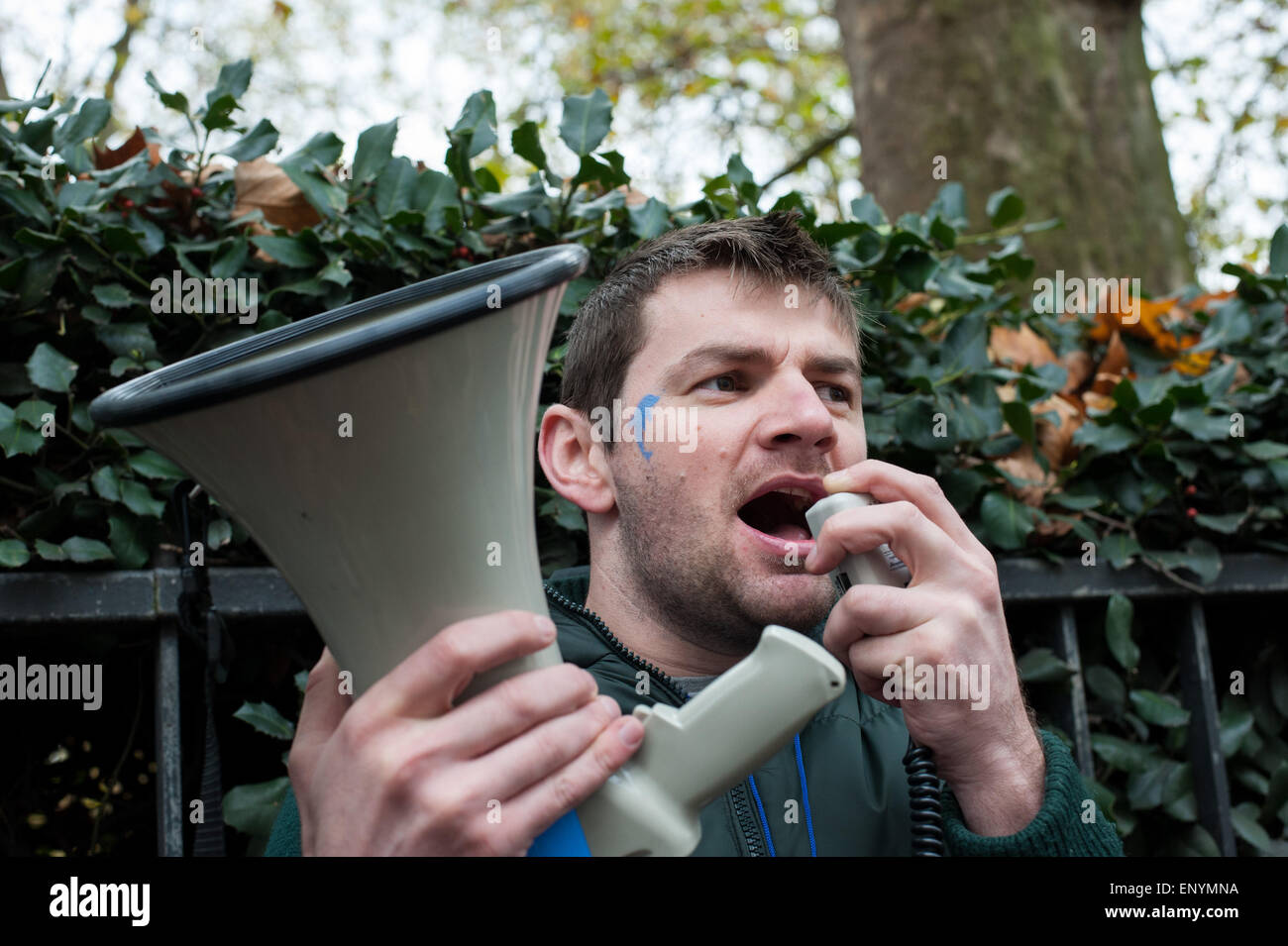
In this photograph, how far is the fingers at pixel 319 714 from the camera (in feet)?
4.33

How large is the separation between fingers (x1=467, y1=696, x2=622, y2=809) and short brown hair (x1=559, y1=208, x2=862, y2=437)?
3.17 feet

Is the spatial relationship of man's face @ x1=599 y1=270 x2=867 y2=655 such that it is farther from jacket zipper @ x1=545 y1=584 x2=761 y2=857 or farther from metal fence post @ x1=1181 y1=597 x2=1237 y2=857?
metal fence post @ x1=1181 y1=597 x2=1237 y2=857

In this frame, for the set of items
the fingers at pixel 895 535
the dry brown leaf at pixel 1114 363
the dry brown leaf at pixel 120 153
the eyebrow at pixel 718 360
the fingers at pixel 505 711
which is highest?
the dry brown leaf at pixel 120 153

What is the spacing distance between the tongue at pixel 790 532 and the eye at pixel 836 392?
0.85 ft

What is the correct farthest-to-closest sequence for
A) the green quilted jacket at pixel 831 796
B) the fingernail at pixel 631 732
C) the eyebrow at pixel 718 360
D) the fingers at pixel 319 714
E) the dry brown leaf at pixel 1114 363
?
1. the dry brown leaf at pixel 1114 363
2. the eyebrow at pixel 718 360
3. the green quilted jacket at pixel 831 796
4. the fingers at pixel 319 714
5. the fingernail at pixel 631 732

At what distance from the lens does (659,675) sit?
183cm

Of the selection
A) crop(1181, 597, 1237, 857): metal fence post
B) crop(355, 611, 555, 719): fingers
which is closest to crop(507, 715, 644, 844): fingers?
crop(355, 611, 555, 719): fingers

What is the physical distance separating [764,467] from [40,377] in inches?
52.2

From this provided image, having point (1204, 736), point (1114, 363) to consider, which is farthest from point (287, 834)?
point (1114, 363)

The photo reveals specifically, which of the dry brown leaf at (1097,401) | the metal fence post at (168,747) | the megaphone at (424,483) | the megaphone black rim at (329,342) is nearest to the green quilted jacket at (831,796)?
the metal fence post at (168,747)

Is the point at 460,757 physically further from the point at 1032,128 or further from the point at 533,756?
the point at 1032,128

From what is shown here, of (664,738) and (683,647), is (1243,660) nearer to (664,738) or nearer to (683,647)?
(683,647)

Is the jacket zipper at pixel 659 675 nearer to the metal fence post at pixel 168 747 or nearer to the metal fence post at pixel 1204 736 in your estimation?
the metal fence post at pixel 168 747

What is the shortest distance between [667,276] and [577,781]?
3.87ft
